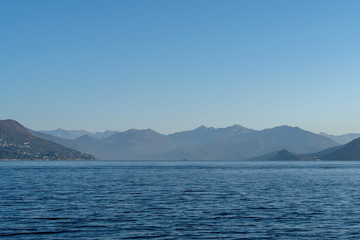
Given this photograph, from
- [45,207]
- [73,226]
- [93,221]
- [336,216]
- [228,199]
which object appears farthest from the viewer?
[228,199]

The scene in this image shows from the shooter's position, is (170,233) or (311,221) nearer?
(170,233)

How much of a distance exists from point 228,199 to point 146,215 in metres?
23.4

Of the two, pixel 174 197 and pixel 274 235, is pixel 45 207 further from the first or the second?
pixel 274 235

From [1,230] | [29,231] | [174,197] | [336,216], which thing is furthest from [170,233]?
[174,197]

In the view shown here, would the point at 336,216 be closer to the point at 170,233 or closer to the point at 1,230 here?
the point at 170,233

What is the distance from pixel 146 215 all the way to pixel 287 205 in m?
23.7

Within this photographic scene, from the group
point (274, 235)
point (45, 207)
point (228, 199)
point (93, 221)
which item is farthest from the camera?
point (228, 199)

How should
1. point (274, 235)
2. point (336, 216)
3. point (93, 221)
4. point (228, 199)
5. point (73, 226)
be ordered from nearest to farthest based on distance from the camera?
point (274, 235), point (73, 226), point (93, 221), point (336, 216), point (228, 199)

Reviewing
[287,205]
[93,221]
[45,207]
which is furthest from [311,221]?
[45,207]

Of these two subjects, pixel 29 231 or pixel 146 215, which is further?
pixel 146 215

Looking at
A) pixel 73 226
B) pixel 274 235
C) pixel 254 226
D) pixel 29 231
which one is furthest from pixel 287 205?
pixel 29 231

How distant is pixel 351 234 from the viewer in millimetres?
42844

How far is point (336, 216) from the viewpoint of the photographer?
178ft

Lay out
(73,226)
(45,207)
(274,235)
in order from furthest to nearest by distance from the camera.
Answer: (45,207) → (73,226) → (274,235)
